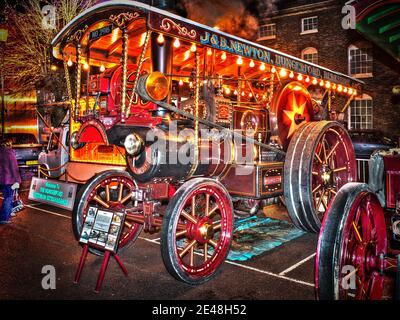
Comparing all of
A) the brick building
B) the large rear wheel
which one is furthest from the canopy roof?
the brick building

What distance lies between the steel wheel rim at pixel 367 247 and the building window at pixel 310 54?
18.6 metres

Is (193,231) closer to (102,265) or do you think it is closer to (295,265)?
(102,265)

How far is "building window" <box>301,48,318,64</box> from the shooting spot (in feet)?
64.6

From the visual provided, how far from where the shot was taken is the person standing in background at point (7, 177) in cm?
711

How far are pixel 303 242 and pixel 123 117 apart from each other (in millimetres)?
3615

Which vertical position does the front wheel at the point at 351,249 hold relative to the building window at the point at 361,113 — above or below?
below

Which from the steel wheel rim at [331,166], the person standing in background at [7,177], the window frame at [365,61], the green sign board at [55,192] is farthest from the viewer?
the window frame at [365,61]

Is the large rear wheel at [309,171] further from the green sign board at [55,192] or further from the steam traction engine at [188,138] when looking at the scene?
the green sign board at [55,192]

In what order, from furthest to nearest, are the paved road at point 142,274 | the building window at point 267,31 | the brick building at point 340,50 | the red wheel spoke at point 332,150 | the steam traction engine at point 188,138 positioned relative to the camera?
the building window at point 267,31
the brick building at point 340,50
the red wheel spoke at point 332,150
the steam traction engine at point 188,138
the paved road at point 142,274

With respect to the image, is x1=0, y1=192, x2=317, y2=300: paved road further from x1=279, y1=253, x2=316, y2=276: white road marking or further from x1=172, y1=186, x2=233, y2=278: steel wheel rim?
x1=172, y1=186, x2=233, y2=278: steel wheel rim

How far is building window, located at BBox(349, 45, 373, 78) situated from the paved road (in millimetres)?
15367

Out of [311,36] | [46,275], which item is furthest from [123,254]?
[311,36]

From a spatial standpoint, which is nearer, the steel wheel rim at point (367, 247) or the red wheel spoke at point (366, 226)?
the steel wheel rim at point (367, 247)

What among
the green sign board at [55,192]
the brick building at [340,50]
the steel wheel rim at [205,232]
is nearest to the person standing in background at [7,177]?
the green sign board at [55,192]
